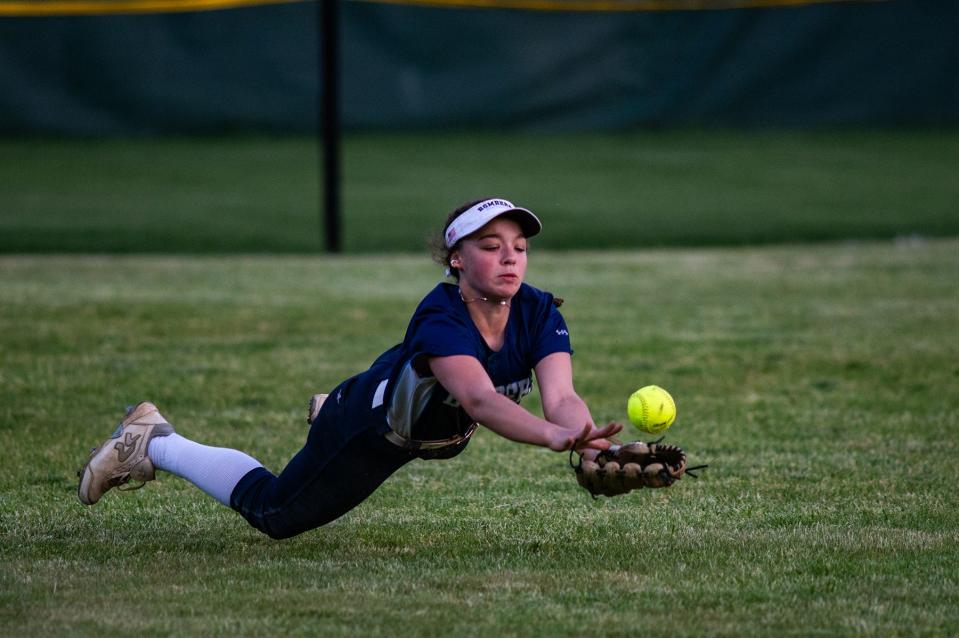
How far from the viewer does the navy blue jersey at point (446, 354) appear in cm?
381

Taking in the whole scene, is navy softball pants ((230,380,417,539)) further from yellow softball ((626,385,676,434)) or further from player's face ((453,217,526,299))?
yellow softball ((626,385,676,434))

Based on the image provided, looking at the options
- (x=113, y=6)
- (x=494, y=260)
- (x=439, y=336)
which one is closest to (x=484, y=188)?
(x=113, y=6)

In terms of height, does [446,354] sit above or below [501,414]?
above

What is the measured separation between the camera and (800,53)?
19.0 metres

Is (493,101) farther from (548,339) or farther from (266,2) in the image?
(548,339)

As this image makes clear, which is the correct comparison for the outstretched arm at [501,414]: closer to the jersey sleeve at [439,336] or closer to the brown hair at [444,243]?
the jersey sleeve at [439,336]

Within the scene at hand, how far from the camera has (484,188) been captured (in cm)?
1703

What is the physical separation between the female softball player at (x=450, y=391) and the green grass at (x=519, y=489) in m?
0.20

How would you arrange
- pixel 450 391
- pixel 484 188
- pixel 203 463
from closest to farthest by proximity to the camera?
pixel 450 391 < pixel 203 463 < pixel 484 188

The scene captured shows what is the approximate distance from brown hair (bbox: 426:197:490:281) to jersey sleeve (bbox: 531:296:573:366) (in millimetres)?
278

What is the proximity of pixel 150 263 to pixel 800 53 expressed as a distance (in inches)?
400

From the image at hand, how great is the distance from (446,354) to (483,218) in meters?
0.39

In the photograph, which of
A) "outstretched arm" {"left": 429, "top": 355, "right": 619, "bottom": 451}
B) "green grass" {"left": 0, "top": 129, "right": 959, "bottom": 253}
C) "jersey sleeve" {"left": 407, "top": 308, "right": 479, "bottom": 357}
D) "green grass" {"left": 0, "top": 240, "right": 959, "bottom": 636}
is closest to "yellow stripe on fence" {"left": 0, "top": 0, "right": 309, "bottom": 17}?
"green grass" {"left": 0, "top": 129, "right": 959, "bottom": 253}

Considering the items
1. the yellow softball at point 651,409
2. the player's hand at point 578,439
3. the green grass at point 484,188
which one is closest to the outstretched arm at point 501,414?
the player's hand at point 578,439
